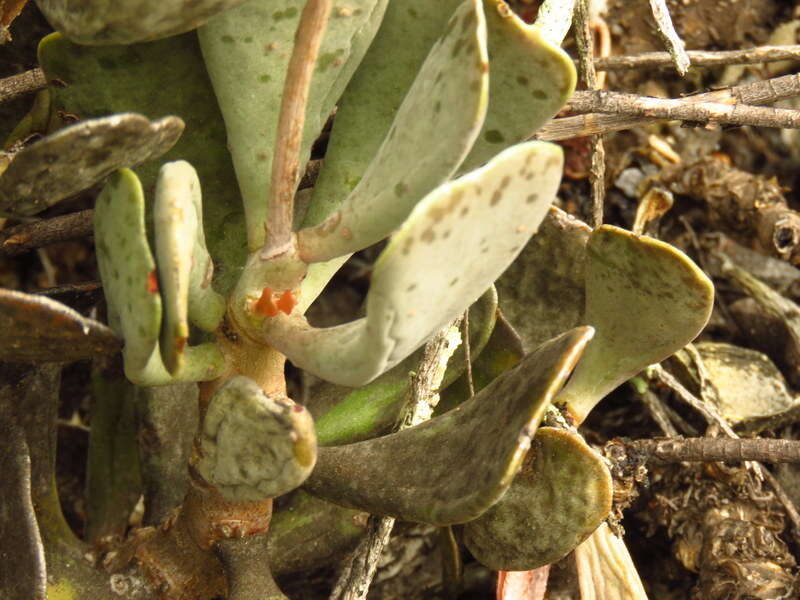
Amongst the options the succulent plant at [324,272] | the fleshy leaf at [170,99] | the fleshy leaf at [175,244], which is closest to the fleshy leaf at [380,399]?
the succulent plant at [324,272]

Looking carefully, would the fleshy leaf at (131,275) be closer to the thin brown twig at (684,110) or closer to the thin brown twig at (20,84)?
the thin brown twig at (20,84)

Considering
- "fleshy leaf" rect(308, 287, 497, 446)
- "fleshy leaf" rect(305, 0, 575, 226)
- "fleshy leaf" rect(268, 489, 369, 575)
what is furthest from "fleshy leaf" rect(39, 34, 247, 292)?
"fleshy leaf" rect(268, 489, 369, 575)

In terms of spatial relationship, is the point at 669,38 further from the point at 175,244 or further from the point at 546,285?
the point at 175,244

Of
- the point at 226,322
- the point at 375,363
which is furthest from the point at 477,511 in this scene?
Result: the point at 226,322

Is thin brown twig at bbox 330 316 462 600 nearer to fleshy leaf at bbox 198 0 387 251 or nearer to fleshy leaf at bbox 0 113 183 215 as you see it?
fleshy leaf at bbox 198 0 387 251

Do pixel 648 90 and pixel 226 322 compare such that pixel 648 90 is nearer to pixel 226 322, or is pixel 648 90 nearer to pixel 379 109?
pixel 379 109

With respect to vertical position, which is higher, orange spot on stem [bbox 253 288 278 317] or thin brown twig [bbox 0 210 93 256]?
orange spot on stem [bbox 253 288 278 317]
